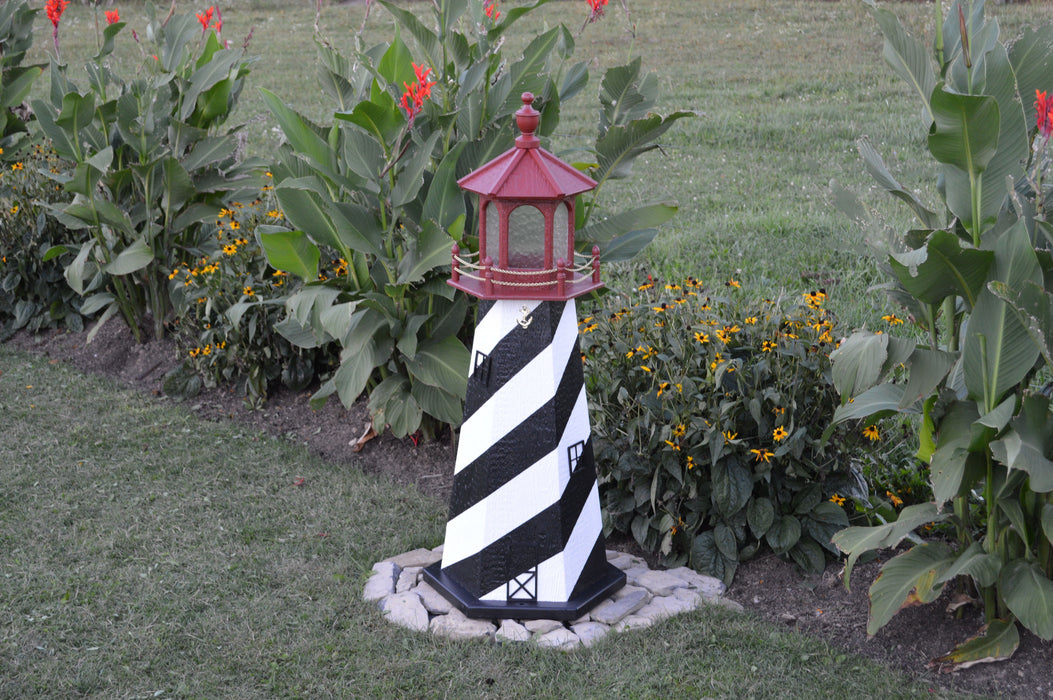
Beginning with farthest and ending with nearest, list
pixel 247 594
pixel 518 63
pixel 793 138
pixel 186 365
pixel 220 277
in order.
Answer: pixel 793 138
pixel 186 365
pixel 220 277
pixel 518 63
pixel 247 594

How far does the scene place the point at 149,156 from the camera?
5684 millimetres

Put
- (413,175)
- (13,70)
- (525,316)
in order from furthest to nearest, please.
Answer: (13,70) → (413,175) → (525,316)

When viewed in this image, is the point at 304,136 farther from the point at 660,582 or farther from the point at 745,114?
the point at 745,114

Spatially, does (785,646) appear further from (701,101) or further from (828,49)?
(828,49)

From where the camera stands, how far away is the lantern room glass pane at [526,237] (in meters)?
3.38

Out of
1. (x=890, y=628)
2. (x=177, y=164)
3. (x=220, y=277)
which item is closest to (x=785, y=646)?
(x=890, y=628)

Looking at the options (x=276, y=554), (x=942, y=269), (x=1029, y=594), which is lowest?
(x=276, y=554)

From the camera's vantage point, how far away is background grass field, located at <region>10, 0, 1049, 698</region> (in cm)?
330

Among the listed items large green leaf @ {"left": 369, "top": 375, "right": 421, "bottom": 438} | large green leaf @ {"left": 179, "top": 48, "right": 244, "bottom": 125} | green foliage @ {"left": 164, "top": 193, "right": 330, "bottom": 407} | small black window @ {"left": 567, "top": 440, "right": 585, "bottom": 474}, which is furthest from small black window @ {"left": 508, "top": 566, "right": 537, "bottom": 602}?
large green leaf @ {"left": 179, "top": 48, "right": 244, "bottom": 125}

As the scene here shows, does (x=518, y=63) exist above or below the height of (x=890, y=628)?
above

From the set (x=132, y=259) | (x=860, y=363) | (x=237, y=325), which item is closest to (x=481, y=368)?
(x=860, y=363)

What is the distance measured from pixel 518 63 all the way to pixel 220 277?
79.9 inches

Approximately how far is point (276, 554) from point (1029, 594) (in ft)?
8.83

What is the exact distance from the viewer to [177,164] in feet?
18.0
